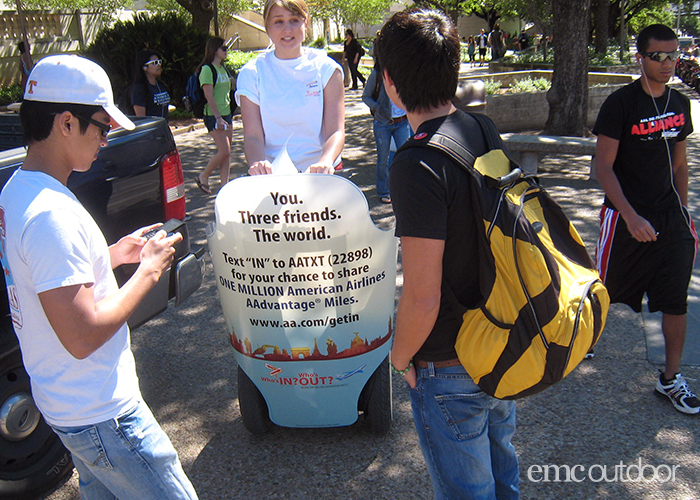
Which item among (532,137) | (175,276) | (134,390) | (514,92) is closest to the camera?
(134,390)

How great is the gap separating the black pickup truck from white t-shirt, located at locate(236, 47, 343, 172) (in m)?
0.73

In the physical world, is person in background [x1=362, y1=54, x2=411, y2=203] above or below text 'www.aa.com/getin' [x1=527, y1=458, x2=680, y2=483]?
above

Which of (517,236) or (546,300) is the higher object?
(517,236)

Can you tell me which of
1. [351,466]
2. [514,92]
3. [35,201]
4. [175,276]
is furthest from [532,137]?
[35,201]

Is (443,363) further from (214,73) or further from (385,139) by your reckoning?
(214,73)

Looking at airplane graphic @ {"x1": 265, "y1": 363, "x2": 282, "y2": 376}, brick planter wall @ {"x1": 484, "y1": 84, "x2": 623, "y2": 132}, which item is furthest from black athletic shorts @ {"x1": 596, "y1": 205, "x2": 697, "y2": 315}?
brick planter wall @ {"x1": 484, "y1": 84, "x2": 623, "y2": 132}

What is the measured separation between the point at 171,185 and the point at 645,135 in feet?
9.01

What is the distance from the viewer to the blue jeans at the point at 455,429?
1831 mm

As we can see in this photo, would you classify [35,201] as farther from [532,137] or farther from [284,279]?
[532,137]

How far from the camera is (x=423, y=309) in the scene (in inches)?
67.1

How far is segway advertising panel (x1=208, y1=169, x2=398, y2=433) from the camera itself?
2516mm

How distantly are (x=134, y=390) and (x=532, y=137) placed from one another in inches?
295

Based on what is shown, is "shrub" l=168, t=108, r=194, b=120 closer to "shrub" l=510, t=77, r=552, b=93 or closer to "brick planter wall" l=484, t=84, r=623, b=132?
"brick planter wall" l=484, t=84, r=623, b=132

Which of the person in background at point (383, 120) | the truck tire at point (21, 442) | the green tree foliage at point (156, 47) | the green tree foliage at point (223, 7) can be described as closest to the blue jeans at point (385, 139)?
the person in background at point (383, 120)
